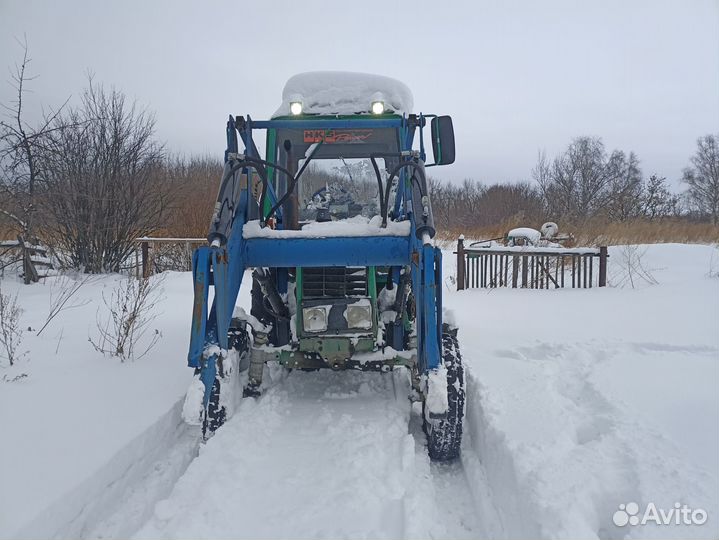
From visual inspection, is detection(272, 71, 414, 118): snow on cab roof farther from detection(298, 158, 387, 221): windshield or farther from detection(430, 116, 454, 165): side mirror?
detection(430, 116, 454, 165): side mirror

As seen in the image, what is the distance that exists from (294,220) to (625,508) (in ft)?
9.68

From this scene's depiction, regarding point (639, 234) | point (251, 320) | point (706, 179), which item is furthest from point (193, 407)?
point (706, 179)

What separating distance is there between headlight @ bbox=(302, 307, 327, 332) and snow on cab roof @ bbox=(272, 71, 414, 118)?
1.93 meters

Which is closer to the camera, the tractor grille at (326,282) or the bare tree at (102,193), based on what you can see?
the tractor grille at (326,282)

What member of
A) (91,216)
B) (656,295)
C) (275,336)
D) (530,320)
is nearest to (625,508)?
(275,336)

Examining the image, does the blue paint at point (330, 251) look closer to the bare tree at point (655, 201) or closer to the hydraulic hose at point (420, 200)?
the hydraulic hose at point (420, 200)

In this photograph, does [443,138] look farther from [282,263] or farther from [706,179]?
[706,179]

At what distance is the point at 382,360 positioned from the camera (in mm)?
3619

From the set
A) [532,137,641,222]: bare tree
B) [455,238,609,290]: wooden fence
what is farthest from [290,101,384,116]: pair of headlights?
[532,137,641,222]: bare tree

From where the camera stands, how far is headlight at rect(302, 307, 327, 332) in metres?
3.60

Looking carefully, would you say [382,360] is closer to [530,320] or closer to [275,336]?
[275,336]

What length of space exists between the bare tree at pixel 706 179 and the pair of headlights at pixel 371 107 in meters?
43.5

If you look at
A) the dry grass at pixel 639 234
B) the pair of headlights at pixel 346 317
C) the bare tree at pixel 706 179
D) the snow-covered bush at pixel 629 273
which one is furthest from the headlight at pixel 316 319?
the bare tree at pixel 706 179

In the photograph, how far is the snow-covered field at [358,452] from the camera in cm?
228
